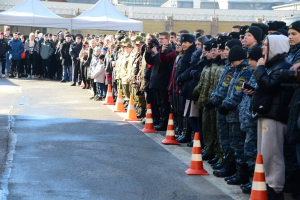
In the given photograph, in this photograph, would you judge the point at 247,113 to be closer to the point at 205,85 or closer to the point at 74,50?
the point at 205,85

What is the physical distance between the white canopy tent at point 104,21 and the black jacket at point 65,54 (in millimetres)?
2384

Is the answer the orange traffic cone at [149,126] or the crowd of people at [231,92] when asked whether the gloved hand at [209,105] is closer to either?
the crowd of people at [231,92]

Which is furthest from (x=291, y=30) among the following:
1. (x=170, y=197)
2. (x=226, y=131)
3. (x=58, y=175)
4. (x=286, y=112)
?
(x=58, y=175)

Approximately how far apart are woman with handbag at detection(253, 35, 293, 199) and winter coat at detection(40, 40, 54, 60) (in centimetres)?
2212

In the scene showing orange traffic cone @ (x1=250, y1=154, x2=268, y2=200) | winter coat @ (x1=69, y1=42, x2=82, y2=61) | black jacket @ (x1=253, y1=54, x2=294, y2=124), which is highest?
black jacket @ (x1=253, y1=54, x2=294, y2=124)

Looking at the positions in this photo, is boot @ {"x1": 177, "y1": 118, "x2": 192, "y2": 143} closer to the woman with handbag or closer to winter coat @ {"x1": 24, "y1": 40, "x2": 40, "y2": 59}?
the woman with handbag

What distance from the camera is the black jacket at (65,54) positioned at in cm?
2687

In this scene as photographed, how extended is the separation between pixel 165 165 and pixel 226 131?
1329 mm

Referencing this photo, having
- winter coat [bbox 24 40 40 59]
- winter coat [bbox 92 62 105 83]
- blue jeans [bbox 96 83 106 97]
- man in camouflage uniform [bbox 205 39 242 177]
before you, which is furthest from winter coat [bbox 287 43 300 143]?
winter coat [bbox 24 40 40 59]

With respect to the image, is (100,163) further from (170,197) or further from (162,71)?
(162,71)

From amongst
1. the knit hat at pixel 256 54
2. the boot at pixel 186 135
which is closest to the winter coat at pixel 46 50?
the boot at pixel 186 135

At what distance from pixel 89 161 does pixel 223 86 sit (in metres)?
2.53

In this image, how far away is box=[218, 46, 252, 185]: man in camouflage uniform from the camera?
807 cm

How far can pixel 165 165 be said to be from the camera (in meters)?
9.43
